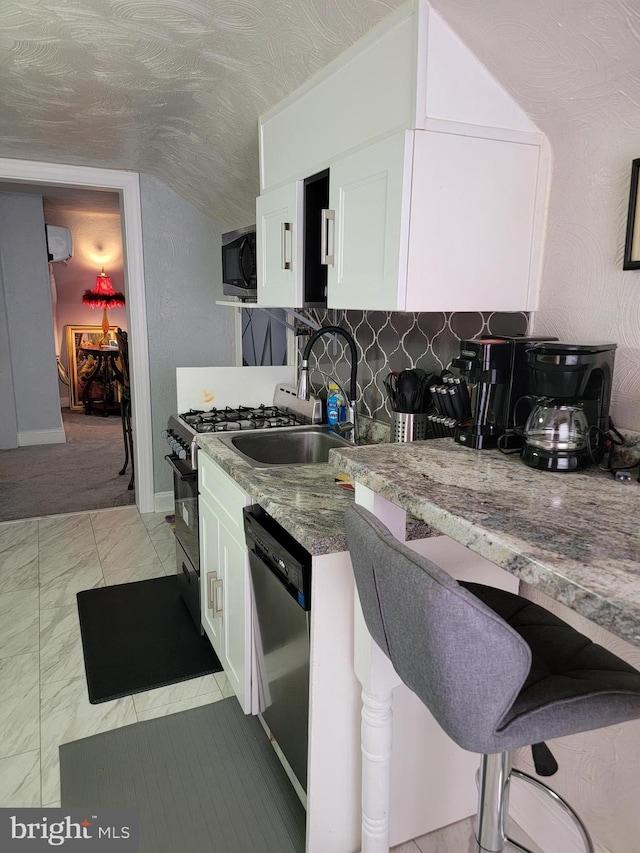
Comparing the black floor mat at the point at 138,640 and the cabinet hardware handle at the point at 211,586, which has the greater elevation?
the cabinet hardware handle at the point at 211,586

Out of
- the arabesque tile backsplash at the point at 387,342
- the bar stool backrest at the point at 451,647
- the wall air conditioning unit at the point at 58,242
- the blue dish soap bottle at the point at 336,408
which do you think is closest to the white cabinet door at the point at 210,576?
the blue dish soap bottle at the point at 336,408

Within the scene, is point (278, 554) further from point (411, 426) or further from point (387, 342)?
point (387, 342)

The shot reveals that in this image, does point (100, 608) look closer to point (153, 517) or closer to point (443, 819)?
point (153, 517)

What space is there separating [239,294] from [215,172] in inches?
31.0

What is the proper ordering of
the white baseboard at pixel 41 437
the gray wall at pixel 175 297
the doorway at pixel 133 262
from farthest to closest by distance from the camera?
the white baseboard at pixel 41 437 < the gray wall at pixel 175 297 < the doorway at pixel 133 262

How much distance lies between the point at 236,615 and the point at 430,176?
1.42m

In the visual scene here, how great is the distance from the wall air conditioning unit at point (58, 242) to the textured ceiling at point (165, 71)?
11.8 ft

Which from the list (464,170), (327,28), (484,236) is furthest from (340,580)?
(327,28)

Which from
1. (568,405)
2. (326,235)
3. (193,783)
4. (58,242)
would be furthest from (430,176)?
(58,242)

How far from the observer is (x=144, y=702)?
2.15 metres

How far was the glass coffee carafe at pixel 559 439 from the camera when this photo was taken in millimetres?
1221

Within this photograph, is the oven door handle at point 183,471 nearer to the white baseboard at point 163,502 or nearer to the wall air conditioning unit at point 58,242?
the white baseboard at point 163,502

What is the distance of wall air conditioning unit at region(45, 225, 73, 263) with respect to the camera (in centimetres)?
654

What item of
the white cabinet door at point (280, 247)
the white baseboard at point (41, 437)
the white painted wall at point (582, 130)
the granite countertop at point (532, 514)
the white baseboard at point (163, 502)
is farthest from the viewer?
the white baseboard at point (41, 437)
